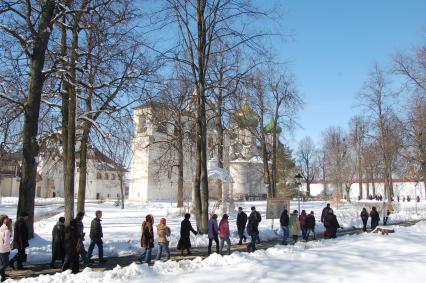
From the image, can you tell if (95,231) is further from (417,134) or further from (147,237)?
(417,134)

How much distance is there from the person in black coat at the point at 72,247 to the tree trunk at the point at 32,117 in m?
4.29

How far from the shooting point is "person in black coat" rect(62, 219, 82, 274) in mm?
12016

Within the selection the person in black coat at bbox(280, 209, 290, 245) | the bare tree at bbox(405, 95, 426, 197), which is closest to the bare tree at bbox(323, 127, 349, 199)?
the bare tree at bbox(405, 95, 426, 197)

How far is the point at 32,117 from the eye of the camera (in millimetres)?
16094

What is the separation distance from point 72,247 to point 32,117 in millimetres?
6034

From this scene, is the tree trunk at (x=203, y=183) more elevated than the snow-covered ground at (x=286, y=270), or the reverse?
the tree trunk at (x=203, y=183)

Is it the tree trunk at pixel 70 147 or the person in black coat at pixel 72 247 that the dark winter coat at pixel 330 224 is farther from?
the person in black coat at pixel 72 247

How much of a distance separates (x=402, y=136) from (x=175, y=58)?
24.6 m

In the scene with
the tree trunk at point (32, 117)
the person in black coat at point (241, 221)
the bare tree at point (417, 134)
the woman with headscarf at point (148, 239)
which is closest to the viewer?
the woman with headscarf at point (148, 239)

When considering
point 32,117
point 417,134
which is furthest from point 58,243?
point 417,134

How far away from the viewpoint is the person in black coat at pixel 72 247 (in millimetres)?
12016

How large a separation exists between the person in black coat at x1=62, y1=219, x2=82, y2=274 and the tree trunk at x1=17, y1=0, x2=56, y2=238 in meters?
4.29

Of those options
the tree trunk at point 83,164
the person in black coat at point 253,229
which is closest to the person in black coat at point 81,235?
the person in black coat at point 253,229

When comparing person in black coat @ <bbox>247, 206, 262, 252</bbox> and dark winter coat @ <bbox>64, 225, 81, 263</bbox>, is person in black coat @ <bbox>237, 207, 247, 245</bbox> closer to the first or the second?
person in black coat @ <bbox>247, 206, 262, 252</bbox>
